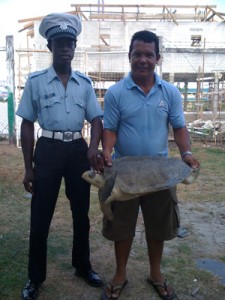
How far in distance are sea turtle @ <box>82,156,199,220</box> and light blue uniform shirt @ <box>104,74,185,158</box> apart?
0.47 feet

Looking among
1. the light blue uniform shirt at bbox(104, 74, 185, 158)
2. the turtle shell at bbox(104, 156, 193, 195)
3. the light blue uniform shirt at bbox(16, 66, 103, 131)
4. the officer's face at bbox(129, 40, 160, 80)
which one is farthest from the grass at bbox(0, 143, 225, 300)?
the officer's face at bbox(129, 40, 160, 80)

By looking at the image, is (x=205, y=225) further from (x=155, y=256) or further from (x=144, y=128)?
(x=144, y=128)

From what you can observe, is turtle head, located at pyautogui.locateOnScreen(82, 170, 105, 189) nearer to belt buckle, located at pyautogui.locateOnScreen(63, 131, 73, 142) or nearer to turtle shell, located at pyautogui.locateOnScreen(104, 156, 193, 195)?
turtle shell, located at pyautogui.locateOnScreen(104, 156, 193, 195)

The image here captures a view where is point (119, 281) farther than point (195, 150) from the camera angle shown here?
No

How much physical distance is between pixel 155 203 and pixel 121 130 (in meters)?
0.63

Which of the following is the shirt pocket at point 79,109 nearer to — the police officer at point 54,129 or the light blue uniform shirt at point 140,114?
the police officer at point 54,129

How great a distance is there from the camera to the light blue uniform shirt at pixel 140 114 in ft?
8.50

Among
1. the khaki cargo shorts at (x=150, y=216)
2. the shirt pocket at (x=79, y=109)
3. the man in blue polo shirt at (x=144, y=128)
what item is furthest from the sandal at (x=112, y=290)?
the shirt pocket at (x=79, y=109)

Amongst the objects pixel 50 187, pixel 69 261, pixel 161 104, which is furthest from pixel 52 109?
pixel 69 261

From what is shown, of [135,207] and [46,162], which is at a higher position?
[46,162]

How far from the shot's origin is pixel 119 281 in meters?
2.97

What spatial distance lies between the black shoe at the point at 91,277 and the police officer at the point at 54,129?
43 centimetres

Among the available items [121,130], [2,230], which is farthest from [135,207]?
[2,230]

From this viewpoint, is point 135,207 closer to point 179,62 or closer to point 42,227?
point 42,227
